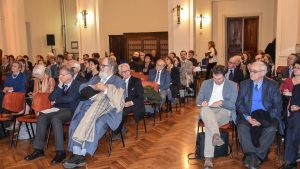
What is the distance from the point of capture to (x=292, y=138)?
4.00m

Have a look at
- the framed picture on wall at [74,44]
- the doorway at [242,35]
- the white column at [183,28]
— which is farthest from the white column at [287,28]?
the framed picture on wall at [74,44]

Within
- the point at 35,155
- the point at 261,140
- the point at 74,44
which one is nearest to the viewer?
the point at 261,140

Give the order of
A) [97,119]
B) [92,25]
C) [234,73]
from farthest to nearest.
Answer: [92,25] < [234,73] < [97,119]

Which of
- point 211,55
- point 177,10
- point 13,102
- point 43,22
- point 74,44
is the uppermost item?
point 43,22

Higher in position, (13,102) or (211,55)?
(211,55)

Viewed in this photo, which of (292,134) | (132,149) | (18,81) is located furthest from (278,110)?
(18,81)

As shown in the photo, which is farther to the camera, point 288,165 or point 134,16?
point 134,16

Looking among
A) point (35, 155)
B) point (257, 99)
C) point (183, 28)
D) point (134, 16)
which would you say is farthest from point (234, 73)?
point (134, 16)

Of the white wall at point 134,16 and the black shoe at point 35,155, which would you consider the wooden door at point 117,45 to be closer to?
the white wall at point 134,16

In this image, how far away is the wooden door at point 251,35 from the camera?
14867mm

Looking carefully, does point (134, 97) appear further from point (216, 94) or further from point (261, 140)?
point (261, 140)

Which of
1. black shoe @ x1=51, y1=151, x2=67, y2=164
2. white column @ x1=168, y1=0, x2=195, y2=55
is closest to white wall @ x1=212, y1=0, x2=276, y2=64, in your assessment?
white column @ x1=168, y1=0, x2=195, y2=55

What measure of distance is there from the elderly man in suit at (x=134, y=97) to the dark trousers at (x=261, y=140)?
1.79 metres

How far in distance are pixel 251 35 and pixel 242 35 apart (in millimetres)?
399
